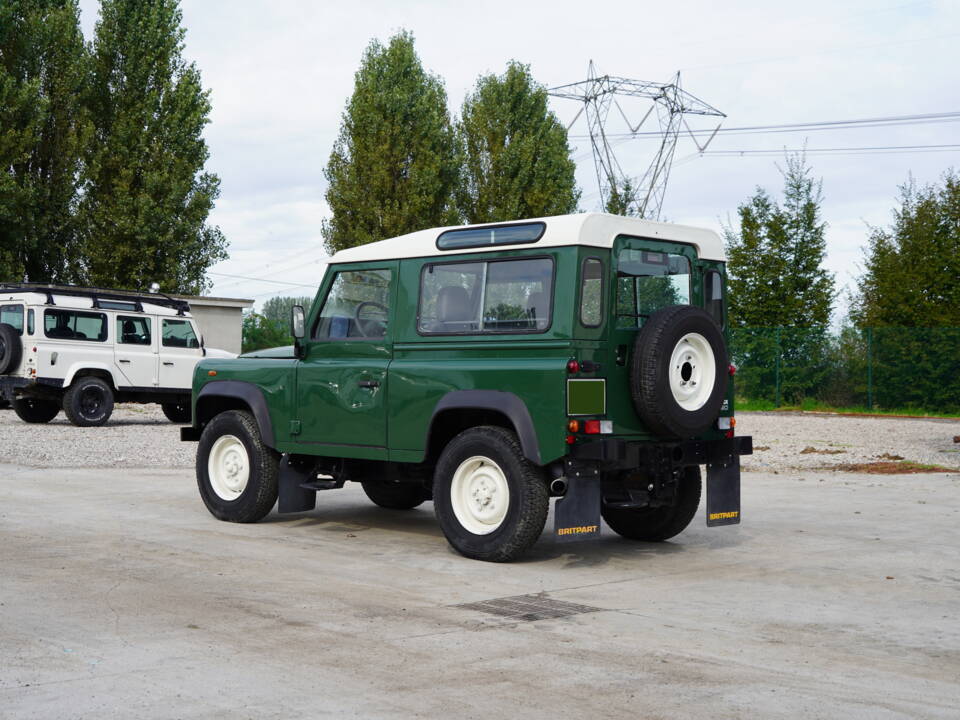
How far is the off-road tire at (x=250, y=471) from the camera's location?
9.84 metres

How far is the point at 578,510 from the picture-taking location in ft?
25.6

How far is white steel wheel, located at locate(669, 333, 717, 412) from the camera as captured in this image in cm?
812

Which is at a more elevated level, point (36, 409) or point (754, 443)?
point (36, 409)

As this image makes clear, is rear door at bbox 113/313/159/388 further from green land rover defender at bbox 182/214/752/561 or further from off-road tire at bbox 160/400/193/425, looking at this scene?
green land rover defender at bbox 182/214/752/561

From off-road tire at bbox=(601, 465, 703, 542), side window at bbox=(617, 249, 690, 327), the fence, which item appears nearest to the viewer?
side window at bbox=(617, 249, 690, 327)

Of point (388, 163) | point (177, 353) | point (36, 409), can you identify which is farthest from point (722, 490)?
point (388, 163)

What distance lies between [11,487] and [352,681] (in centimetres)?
Answer: 849

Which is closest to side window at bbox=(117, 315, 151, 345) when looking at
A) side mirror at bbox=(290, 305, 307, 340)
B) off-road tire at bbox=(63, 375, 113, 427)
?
off-road tire at bbox=(63, 375, 113, 427)

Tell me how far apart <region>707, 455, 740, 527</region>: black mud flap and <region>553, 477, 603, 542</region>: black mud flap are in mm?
1302

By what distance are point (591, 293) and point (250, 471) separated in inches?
143

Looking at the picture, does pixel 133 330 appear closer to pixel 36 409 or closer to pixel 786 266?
pixel 36 409

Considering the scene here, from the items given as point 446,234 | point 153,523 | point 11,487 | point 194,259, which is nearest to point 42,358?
point 11,487

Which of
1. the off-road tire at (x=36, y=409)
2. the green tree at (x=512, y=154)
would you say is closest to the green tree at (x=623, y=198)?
the green tree at (x=512, y=154)

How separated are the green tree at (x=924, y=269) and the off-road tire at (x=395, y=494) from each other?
23797mm
